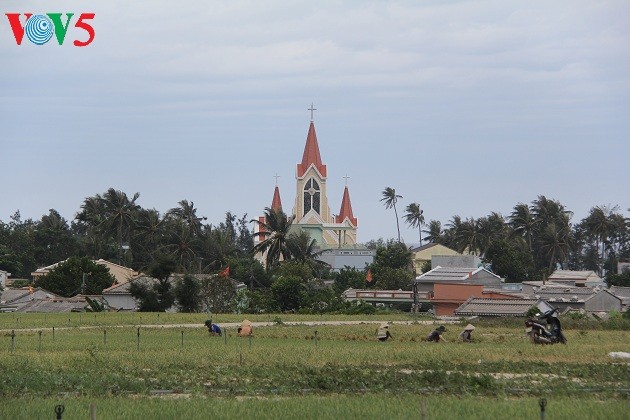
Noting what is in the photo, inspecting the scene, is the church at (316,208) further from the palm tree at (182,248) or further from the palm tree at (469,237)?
the palm tree at (182,248)

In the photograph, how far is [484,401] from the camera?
1989 centimetres

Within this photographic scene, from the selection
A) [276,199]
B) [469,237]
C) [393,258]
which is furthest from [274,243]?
[276,199]

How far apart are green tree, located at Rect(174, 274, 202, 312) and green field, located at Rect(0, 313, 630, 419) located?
29265 millimetres

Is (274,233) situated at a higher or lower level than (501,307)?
higher

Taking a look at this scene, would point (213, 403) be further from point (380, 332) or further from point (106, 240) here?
point (106, 240)

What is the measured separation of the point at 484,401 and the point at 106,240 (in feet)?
290

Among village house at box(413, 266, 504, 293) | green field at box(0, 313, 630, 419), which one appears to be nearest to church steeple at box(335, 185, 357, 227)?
village house at box(413, 266, 504, 293)

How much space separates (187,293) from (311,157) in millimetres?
67873

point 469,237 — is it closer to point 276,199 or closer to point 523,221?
point 523,221

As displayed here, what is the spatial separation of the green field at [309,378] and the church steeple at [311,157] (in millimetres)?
95048

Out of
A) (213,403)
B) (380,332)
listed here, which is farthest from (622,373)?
(380,332)

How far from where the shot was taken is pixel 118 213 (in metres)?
95.5

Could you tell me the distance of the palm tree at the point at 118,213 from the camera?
96000mm

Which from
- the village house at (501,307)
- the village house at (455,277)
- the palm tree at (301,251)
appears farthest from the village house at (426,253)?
the village house at (501,307)
